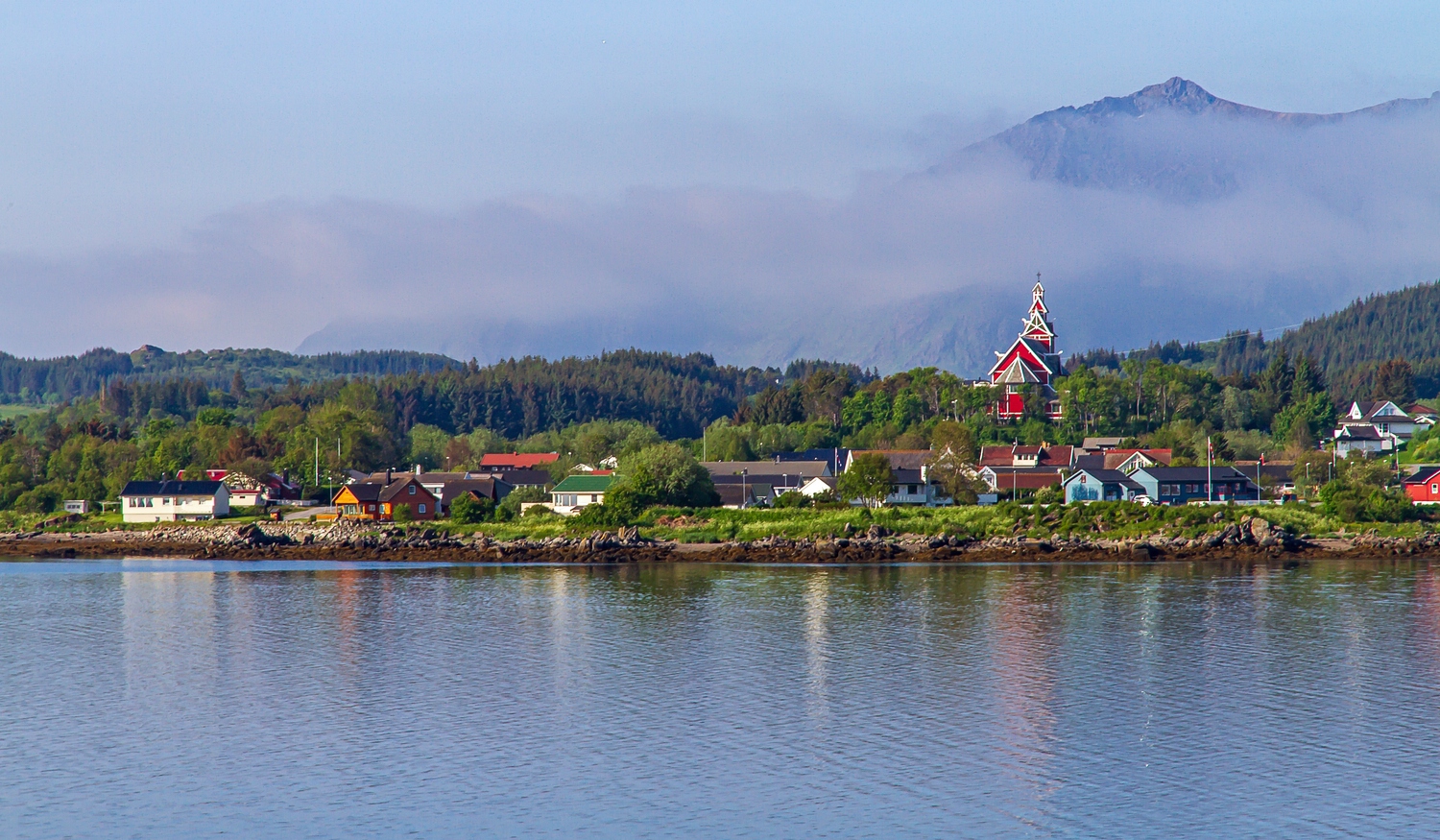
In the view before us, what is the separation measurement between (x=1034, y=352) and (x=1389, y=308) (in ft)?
Result: 359

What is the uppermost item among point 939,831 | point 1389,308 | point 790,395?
point 1389,308

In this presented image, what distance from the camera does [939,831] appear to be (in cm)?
1633

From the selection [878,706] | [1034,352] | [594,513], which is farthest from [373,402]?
[878,706]

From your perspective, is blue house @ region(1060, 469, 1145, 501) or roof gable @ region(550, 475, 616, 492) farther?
blue house @ region(1060, 469, 1145, 501)

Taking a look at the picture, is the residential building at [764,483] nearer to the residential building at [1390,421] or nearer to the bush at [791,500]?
the bush at [791,500]

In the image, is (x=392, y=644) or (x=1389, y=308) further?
(x=1389, y=308)

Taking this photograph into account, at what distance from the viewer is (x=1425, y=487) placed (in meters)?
62.4

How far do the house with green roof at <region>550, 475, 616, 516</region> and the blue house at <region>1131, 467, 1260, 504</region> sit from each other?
2643 cm

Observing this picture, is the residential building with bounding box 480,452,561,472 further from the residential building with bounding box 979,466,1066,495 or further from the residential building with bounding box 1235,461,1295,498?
the residential building with bounding box 1235,461,1295,498

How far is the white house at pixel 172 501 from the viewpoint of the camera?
6931cm

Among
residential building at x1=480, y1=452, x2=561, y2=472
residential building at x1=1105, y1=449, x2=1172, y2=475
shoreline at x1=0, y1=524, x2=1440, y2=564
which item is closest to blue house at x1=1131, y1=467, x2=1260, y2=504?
residential building at x1=1105, y1=449, x2=1172, y2=475

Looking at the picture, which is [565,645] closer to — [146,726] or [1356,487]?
[146,726]

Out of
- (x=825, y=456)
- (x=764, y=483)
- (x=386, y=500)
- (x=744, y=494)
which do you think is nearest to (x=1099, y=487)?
(x=764, y=483)

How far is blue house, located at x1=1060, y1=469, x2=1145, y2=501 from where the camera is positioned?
65.5 meters
